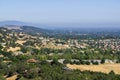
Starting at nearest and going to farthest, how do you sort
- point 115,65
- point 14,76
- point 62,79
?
point 62,79 → point 14,76 → point 115,65

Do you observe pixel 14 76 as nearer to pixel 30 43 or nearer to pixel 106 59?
pixel 106 59

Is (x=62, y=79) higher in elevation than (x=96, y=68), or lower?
higher

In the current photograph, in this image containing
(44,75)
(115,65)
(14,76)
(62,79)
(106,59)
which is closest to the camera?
(62,79)

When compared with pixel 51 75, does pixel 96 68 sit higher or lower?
lower

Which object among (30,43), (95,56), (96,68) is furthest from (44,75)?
(30,43)

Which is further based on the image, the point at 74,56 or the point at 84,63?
the point at 74,56

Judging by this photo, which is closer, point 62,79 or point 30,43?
point 62,79

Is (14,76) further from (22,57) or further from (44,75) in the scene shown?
(22,57)

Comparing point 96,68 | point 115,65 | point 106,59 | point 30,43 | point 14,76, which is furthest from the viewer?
point 30,43

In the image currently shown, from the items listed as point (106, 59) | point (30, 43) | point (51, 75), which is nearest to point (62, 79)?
point (51, 75)
